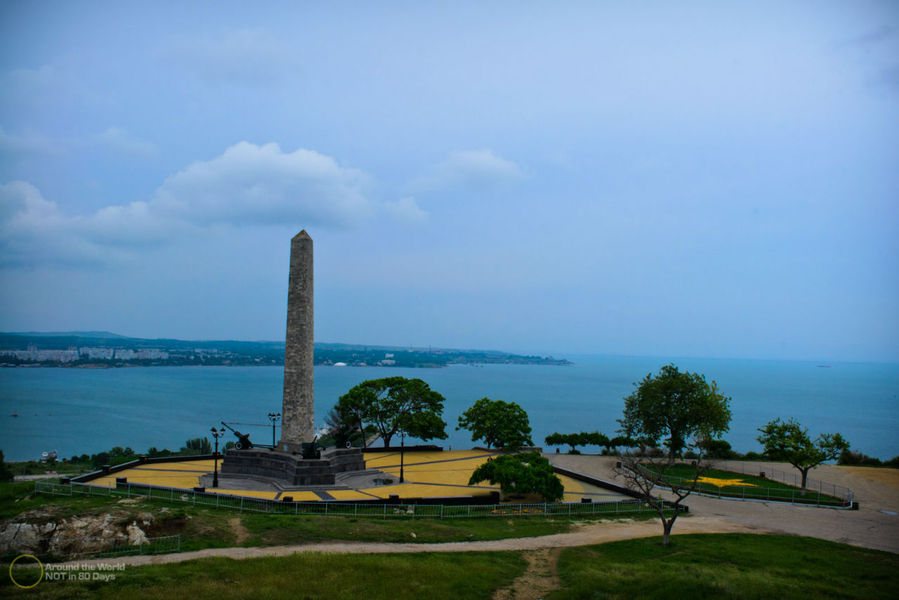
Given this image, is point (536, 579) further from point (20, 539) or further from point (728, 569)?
point (20, 539)

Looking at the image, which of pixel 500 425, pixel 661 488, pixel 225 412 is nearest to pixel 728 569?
pixel 661 488

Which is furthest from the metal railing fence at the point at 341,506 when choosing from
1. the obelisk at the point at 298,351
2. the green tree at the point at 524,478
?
the obelisk at the point at 298,351

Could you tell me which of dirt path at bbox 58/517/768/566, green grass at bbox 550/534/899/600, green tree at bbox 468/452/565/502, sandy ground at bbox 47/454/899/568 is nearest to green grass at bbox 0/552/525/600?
dirt path at bbox 58/517/768/566

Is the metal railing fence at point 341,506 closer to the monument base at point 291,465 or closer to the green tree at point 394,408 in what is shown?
the monument base at point 291,465

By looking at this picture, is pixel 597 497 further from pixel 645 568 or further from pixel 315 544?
pixel 315 544

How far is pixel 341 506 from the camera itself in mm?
19625

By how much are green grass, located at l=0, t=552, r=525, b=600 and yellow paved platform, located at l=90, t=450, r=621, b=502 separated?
29.6 ft

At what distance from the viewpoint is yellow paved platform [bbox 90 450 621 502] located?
74.3 ft

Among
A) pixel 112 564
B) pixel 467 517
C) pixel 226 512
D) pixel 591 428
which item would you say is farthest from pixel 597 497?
pixel 591 428

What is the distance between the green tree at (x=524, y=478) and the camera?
68.7 feet

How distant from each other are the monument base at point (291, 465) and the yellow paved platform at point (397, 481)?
3.92 feet

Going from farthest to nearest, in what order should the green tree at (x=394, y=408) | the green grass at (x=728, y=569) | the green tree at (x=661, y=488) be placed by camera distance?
the green tree at (x=394, y=408), the green tree at (x=661, y=488), the green grass at (x=728, y=569)

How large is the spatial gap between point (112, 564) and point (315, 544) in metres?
4.74

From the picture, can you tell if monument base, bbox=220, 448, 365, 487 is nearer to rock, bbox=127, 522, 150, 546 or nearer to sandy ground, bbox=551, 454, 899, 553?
rock, bbox=127, 522, 150, 546
